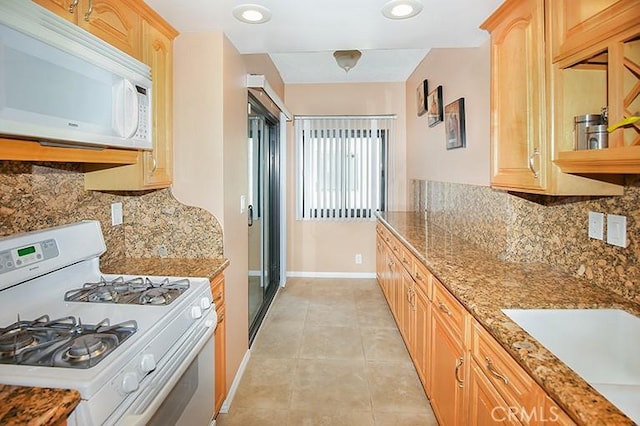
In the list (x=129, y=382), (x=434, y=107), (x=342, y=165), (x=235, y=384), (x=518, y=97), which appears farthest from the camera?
(x=342, y=165)

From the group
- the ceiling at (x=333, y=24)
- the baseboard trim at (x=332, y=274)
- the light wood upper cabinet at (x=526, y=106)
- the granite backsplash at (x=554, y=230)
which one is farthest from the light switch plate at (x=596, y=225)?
the baseboard trim at (x=332, y=274)

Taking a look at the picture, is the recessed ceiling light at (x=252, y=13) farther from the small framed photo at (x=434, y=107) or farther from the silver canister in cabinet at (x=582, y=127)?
the small framed photo at (x=434, y=107)

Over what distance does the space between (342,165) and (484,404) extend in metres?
3.69

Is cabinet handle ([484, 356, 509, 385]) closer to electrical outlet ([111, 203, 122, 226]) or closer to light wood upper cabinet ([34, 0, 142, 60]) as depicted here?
light wood upper cabinet ([34, 0, 142, 60])

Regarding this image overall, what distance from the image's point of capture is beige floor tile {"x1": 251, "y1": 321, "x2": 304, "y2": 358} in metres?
2.88

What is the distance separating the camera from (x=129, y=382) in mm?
1071

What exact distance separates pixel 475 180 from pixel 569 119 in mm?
1255

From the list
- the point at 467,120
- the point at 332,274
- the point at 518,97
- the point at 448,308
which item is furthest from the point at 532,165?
the point at 332,274

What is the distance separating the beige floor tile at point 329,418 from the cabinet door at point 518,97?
1.52 m

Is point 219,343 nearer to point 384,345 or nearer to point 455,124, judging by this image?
point 384,345

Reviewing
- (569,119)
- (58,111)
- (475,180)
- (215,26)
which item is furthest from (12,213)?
(475,180)

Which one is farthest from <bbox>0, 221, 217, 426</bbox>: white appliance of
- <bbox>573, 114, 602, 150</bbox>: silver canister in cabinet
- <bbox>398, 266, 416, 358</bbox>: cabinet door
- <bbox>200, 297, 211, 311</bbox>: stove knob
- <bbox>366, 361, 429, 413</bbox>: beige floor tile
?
<bbox>573, 114, 602, 150</bbox>: silver canister in cabinet

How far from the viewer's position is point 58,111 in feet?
3.82

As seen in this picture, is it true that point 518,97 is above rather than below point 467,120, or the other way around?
below
